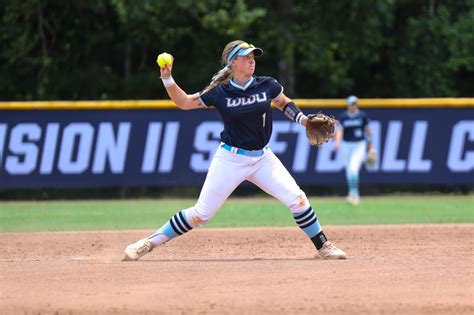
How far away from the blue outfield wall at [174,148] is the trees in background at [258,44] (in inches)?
103

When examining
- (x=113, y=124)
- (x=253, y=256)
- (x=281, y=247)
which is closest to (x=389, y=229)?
(x=281, y=247)

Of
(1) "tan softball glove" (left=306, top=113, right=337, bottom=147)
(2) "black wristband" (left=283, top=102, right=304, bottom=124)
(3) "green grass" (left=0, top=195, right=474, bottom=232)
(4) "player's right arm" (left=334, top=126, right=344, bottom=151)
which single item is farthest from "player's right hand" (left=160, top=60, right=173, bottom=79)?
(4) "player's right arm" (left=334, top=126, right=344, bottom=151)

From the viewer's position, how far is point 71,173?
1902 cm

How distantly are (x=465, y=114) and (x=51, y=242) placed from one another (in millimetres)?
10337

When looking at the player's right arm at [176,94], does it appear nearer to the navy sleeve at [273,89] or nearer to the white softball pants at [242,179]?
the white softball pants at [242,179]

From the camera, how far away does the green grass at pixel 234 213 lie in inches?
556

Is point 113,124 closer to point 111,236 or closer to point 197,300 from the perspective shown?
point 111,236

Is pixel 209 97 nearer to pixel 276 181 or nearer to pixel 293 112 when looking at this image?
pixel 293 112

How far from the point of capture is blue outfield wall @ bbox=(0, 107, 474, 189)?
62.0 ft

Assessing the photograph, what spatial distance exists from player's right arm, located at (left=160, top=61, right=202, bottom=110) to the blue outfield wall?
33.1ft

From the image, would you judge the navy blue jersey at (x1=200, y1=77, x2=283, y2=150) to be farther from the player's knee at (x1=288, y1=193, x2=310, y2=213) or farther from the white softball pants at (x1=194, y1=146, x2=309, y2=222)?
the player's knee at (x1=288, y1=193, x2=310, y2=213)

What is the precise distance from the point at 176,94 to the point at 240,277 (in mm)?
1811

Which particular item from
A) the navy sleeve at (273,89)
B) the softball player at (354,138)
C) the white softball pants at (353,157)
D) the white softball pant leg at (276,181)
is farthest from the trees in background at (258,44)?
the white softball pant leg at (276,181)

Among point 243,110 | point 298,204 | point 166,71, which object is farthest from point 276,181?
point 166,71
